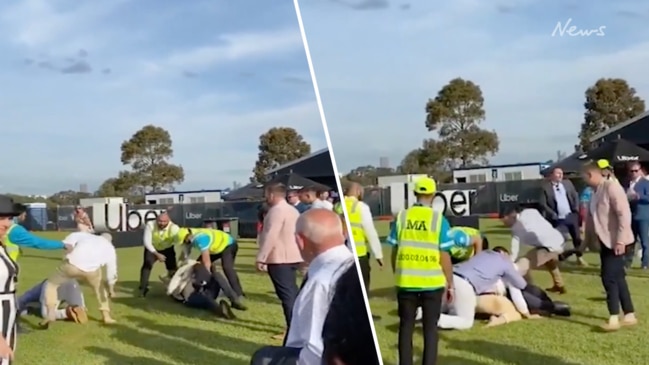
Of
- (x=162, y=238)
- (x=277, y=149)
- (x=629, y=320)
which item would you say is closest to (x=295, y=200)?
(x=277, y=149)

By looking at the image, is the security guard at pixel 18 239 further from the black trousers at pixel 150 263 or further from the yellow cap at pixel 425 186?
the yellow cap at pixel 425 186

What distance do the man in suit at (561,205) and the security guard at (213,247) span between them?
0.85 metres

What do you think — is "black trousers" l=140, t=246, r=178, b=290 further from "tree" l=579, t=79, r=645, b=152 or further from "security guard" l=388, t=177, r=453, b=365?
"tree" l=579, t=79, r=645, b=152

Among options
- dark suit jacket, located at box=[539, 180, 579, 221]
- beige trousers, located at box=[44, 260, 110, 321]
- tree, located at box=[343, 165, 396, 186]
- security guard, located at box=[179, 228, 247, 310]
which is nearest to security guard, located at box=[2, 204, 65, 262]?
beige trousers, located at box=[44, 260, 110, 321]

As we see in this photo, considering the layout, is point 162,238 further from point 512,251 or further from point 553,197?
point 553,197

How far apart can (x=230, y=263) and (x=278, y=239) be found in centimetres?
32

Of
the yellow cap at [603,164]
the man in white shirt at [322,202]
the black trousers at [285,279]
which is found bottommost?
the black trousers at [285,279]

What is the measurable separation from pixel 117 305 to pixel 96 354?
17 centimetres

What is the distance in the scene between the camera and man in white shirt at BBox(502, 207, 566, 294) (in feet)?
5.58

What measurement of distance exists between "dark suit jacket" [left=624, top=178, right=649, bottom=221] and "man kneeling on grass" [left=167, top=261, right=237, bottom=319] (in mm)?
1292

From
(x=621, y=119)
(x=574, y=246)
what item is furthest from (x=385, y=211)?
(x=621, y=119)

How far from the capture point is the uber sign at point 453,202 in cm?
166

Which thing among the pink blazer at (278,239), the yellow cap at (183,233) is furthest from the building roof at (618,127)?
the yellow cap at (183,233)

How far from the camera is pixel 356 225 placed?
167 centimetres
